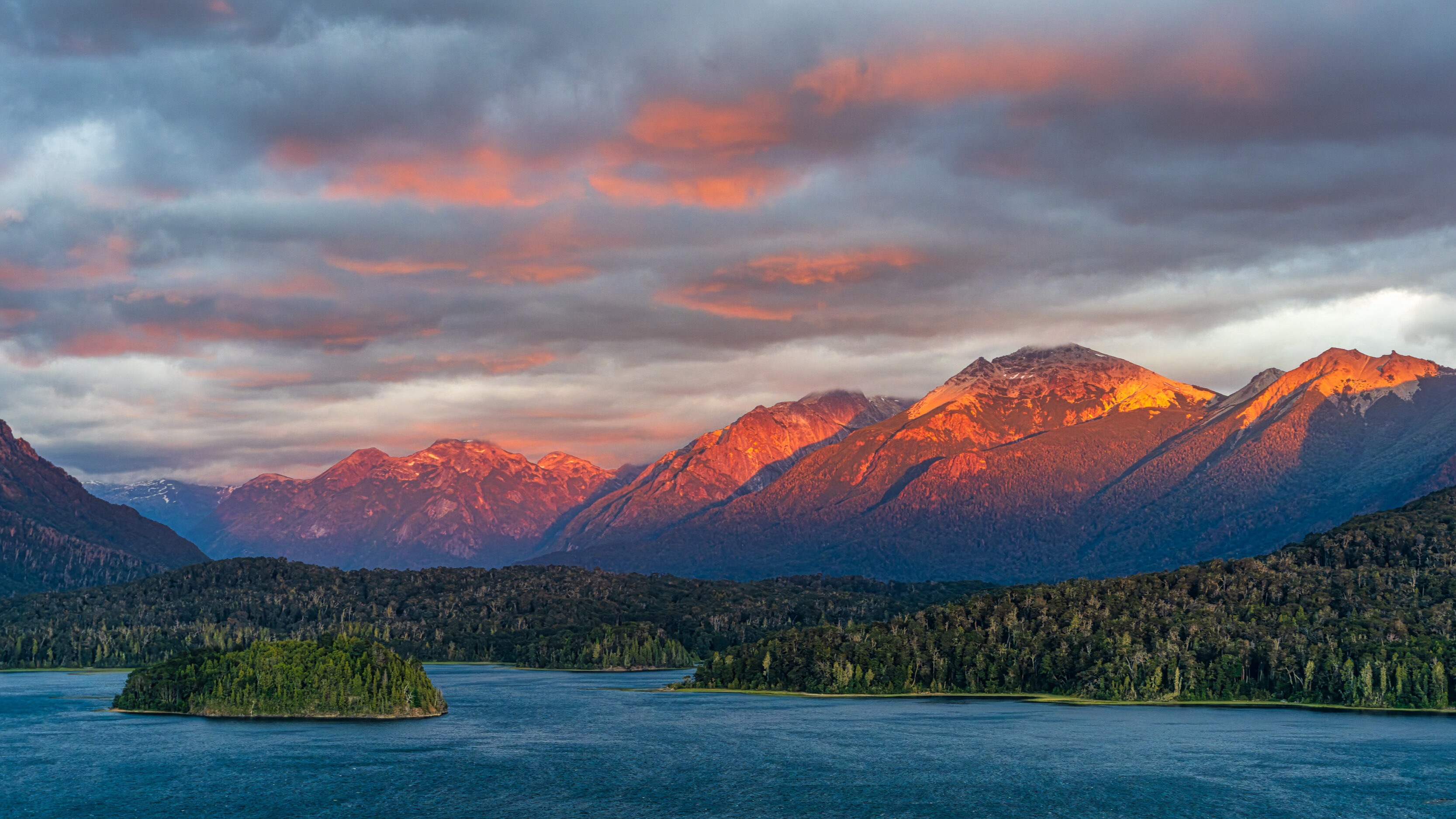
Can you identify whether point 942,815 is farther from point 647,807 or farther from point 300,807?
point 300,807

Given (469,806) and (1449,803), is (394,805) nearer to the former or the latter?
(469,806)

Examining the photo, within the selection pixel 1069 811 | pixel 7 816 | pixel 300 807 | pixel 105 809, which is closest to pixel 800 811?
pixel 1069 811

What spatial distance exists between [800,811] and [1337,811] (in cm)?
7813

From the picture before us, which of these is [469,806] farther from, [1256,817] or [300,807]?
[1256,817]

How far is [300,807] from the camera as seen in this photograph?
197 meters

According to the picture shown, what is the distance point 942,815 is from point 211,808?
359 ft

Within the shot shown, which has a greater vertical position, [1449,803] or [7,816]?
[1449,803]

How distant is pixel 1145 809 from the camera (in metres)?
194

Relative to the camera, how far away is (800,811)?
195 metres

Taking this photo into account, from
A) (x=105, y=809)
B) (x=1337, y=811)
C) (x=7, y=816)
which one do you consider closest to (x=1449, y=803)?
(x=1337, y=811)

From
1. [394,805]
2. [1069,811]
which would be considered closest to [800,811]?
[1069,811]

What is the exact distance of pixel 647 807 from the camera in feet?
649

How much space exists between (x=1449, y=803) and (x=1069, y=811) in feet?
183

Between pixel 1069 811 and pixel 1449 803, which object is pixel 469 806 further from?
pixel 1449 803
